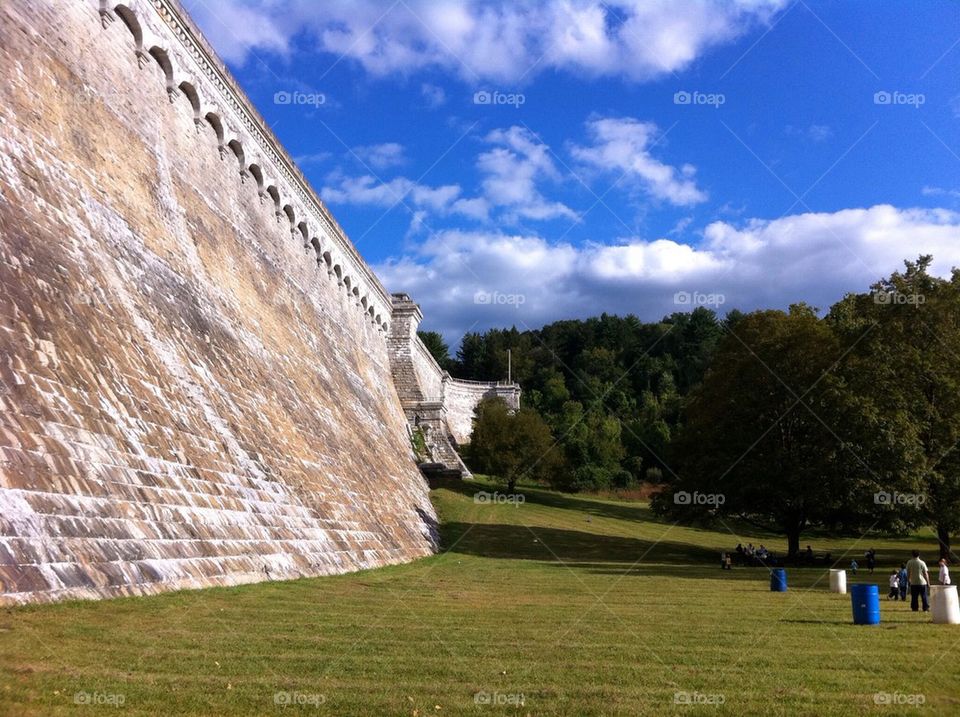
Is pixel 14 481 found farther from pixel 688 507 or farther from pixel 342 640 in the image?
pixel 688 507

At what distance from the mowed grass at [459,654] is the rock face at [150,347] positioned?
107 cm

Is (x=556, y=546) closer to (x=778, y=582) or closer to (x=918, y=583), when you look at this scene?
(x=778, y=582)

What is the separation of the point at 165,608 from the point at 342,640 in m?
2.38

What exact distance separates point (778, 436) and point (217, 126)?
27.1m

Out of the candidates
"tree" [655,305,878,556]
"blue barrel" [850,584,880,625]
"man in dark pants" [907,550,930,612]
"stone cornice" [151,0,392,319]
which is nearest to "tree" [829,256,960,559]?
"tree" [655,305,878,556]

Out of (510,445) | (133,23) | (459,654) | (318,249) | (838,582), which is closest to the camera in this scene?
(459,654)

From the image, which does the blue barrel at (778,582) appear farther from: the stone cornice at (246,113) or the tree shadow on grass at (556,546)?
the stone cornice at (246,113)

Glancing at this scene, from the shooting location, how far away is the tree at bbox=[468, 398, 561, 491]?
168 feet

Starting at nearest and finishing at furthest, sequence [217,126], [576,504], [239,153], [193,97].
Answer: [193,97] < [217,126] < [239,153] < [576,504]

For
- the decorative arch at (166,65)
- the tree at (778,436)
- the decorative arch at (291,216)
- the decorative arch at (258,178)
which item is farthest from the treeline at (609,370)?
the decorative arch at (166,65)

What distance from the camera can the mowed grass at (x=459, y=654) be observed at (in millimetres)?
6672

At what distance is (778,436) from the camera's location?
114 ft

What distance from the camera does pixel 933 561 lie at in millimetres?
34156

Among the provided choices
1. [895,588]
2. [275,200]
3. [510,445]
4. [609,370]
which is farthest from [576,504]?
[609,370]
